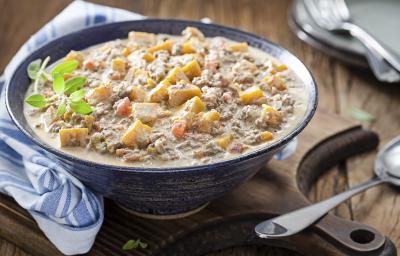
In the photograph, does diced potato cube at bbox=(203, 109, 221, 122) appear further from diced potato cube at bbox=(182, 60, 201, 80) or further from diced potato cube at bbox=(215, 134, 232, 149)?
diced potato cube at bbox=(182, 60, 201, 80)

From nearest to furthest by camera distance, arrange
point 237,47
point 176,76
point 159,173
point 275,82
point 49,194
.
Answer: point 159,173 → point 49,194 → point 176,76 → point 275,82 → point 237,47

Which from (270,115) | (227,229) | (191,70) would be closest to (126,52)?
(191,70)

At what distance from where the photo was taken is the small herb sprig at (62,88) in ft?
8.92

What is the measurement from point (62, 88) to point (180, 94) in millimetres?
474

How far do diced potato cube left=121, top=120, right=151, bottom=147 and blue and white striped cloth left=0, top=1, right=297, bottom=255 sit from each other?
1.26 feet

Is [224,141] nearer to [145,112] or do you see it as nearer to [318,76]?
[145,112]

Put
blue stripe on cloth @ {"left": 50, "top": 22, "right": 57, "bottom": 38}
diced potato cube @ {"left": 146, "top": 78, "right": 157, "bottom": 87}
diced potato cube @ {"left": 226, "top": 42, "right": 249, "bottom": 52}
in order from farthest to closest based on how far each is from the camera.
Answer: blue stripe on cloth @ {"left": 50, "top": 22, "right": 57, "bottom": 38} < diced potato cube @ {"left": 226, "top": 42, "right": 249, "bottom": 52} < diced potato cube @ {"left": 146, "top": 78, "right": 157, "bottom": 87}

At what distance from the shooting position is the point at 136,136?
2.60 m

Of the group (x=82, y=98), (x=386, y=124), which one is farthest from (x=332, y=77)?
(x=82, y=98)

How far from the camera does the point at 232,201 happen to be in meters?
3.10

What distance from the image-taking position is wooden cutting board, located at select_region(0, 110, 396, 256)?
2875 millimetres

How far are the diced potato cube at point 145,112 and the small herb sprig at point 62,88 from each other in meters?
0.17

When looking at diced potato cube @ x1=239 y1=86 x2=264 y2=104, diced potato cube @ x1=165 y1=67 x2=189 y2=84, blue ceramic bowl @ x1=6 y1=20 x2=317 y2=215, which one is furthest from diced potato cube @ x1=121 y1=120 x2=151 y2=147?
diced potato cube @ x1=239 y1=86 x2=264 y2=104

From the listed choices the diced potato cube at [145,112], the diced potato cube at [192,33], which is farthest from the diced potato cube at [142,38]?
the diced potato cube at [145,112]
